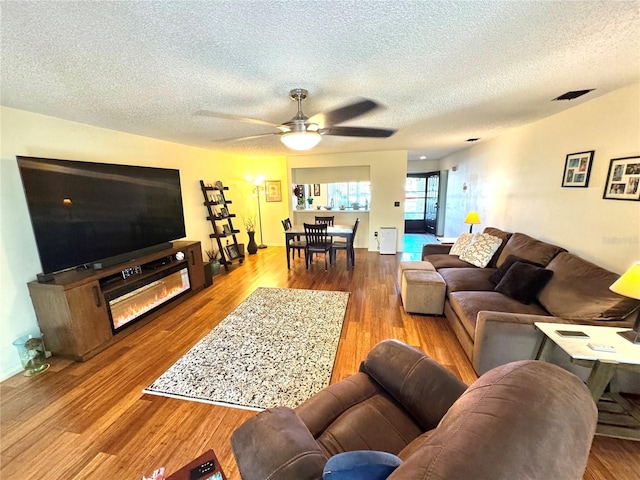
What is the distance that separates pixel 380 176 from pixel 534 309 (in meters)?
4.25

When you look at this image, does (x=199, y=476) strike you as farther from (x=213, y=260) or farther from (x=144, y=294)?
(x=213, y=260)

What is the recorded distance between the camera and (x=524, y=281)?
242 centimetres

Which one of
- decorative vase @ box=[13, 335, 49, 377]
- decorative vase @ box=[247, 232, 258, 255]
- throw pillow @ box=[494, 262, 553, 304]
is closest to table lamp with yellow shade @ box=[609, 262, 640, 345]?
throw pillow @ box=[494, 262, 553, 304]

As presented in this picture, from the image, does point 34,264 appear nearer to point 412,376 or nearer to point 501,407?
point 412,376

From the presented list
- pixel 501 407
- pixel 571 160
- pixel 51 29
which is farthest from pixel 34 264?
pixel 571 160

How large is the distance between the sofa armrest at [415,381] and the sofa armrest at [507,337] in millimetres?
833

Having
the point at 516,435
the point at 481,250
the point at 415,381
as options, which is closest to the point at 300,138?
the point at 415,381

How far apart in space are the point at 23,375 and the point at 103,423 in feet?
3.90

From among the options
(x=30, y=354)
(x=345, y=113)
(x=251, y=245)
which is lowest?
(x=30, y=354)

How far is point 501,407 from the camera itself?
1.98 ft

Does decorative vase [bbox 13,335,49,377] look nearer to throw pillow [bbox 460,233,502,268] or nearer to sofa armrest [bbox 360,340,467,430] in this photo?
sofa armrest [bbox 360,340,467,430]


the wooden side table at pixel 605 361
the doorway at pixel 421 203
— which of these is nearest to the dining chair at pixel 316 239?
the wooden side table at pixel 605 361

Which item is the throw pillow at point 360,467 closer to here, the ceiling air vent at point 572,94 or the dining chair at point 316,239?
the ceiling air vent at point 572,94

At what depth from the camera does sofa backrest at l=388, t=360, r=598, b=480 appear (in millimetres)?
509
